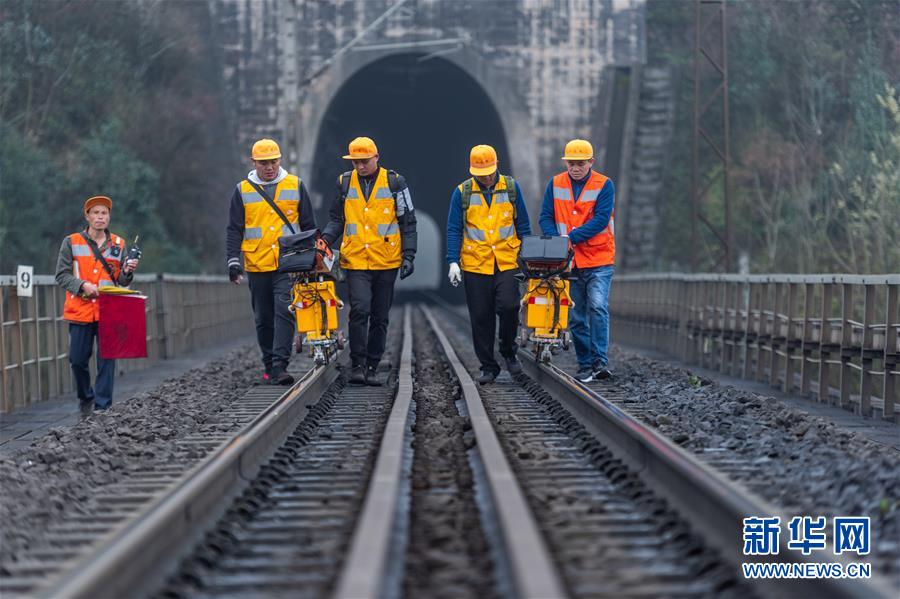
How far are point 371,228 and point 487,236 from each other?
3.18ft

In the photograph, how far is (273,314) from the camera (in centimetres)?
1126

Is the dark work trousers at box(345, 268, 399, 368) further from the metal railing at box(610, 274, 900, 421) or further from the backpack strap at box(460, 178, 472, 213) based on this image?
the metal railing at box(610, 274, 900, 421)

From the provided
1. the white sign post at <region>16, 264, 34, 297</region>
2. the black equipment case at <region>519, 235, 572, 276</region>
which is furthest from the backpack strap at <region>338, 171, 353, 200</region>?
the white sign post at <region>16, 264, 34, 297</region>

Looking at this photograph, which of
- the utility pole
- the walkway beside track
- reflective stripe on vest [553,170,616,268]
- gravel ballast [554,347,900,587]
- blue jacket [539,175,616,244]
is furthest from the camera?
the utility pole

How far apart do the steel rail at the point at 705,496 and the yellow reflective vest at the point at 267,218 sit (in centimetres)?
354

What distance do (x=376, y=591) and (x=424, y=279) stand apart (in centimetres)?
7538

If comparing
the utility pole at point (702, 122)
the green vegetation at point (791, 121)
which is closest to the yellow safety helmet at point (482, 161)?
the green vegetation at point (791, 121)

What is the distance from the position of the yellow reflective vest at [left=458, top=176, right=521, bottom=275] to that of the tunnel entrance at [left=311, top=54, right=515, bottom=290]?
2549 cm

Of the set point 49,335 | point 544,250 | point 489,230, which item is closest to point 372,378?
point 489,230

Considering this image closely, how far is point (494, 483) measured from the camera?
224 inches

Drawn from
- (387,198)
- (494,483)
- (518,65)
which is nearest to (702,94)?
(518,65)

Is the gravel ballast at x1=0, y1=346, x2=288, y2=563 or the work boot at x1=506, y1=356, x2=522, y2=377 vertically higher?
the work boot at x1=506, y1=356, x2=522, y2=377

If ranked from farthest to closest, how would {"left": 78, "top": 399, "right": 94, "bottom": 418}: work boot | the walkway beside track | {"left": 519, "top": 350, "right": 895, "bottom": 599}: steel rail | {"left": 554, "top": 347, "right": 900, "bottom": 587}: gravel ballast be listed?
{"left": 78, "top": 399, "right": 94, "bottom": 418}: work boot → the walkway beside track → {"left": 554, "top": 347, "right": 900, "bottom": 587}: gravel ballast → {"left": 519, "top": 350, "right": 895, "bottom": 599}: steel rail

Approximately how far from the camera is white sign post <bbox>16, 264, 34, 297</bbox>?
11.3m
